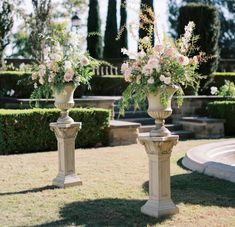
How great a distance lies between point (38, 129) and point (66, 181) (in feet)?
11.6

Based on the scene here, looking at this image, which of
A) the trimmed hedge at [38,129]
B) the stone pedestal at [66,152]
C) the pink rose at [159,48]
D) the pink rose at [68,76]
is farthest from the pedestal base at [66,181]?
the trimmed hedge at [38,129]

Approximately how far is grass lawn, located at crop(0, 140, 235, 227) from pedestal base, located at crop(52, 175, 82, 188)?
98 millimetres

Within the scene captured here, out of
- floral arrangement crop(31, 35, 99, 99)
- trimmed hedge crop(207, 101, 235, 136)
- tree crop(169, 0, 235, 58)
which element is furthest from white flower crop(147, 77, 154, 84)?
tree crop(169, 0, 235, 58)

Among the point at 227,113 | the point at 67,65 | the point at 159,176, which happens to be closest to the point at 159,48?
the point at 159,176

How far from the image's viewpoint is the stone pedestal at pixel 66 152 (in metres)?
6.01

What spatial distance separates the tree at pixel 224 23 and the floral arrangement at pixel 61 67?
110 feet

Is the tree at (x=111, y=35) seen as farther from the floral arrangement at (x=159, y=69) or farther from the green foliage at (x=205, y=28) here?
the floral arrangement at (x=159, y=69)

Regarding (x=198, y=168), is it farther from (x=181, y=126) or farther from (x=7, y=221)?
(x=181, y=126)

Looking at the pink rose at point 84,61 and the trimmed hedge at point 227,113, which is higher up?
the pink rose at point 84,61

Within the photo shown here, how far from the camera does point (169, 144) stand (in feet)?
15.1

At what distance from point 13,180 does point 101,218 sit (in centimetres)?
232

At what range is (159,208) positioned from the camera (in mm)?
4543

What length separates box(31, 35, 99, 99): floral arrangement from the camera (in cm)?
585

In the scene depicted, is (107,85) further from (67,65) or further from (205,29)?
(67,65)
